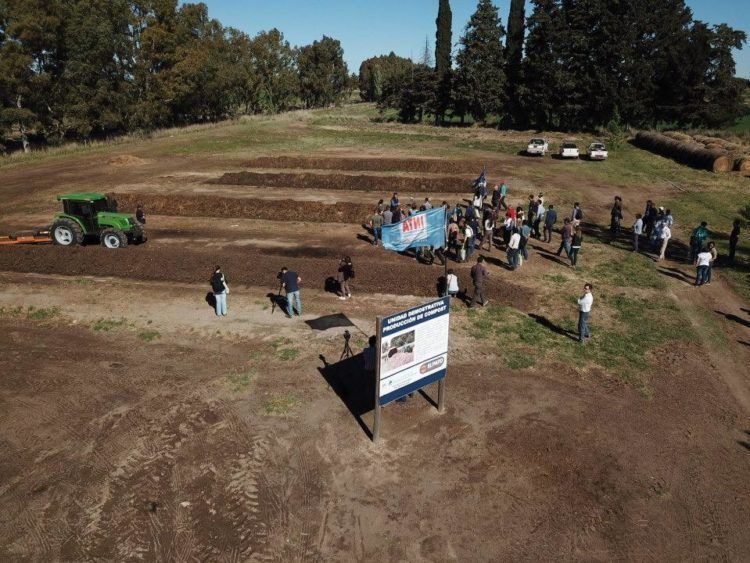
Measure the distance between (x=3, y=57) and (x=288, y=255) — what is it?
4658cm

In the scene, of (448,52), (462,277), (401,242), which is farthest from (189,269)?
(448,52)

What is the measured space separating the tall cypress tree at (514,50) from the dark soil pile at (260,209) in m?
47.4

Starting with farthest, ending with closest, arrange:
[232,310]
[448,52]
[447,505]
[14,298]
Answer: [448,52]
[14,298]
[232,310]
[447,505]

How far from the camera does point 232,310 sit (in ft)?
55.2

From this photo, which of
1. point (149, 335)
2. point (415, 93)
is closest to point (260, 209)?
point (149, 335)

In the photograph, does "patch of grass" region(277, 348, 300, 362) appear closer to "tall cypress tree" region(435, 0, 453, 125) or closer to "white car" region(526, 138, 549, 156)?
"white car" region(526, 138, 549, 156)

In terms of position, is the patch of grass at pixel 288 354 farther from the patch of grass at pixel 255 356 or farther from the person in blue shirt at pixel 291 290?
the person in blue shirt at pixel 291 290

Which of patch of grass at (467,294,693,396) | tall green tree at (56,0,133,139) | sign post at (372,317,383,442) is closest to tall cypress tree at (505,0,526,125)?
tall green tree at (56,0,133,139)

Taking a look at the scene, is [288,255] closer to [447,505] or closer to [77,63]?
[447,505]

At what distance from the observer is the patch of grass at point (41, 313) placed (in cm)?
1664

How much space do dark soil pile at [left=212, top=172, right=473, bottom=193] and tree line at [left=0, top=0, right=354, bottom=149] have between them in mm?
30538

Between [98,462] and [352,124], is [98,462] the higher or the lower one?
the lower one

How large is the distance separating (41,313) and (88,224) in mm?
6678

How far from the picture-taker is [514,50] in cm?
6738
